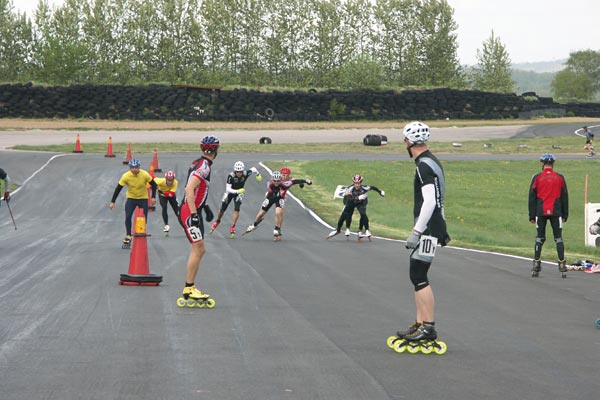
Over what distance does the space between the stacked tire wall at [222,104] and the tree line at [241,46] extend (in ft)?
26.2

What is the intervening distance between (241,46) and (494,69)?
29.2m

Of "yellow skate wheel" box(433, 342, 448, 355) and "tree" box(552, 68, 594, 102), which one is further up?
"tree" box(552, 68, 594, 102)

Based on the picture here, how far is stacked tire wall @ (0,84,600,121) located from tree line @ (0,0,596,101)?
7.97m

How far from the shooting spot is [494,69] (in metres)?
104

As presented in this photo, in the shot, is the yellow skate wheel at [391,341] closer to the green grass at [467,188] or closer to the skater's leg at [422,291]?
the skater's leg at [422,291]

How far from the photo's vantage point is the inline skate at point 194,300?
1127 cm

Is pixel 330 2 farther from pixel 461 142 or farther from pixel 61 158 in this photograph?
pixel 61 158

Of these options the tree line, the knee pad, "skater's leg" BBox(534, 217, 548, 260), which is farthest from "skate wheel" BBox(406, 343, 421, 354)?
the tree line

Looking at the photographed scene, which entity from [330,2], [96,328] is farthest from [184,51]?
[96,328]

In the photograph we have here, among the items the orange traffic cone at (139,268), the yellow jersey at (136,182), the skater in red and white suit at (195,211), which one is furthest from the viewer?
the yellow jersey at (136,182)

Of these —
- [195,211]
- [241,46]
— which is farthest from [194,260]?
[241,46]

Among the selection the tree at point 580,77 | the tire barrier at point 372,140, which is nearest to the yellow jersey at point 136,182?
the tire barrier at point 372,140

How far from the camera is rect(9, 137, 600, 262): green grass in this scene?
2591 centimetres

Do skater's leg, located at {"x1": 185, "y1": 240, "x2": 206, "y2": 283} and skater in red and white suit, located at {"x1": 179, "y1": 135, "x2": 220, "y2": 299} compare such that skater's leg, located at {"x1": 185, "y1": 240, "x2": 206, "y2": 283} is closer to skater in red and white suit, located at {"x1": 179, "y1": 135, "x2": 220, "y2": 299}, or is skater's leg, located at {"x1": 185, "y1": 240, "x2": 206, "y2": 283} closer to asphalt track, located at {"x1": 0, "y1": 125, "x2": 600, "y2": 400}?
skater in red and white suit, located at {"x1": 179, "y1": 135, "x2": 220, "y2": 299}
